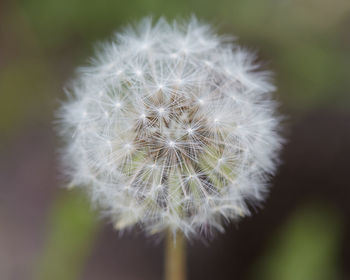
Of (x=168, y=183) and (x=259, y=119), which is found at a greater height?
(x=259, y=119)

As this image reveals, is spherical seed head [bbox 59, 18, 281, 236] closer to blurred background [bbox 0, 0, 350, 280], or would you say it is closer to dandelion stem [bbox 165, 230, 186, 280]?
dandelion stem [bbox 165, 230, 186, 280]

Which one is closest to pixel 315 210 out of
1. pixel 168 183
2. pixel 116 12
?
pixel 168 183

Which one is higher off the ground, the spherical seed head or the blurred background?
the blurred background

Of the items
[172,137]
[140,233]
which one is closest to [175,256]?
[172,137]

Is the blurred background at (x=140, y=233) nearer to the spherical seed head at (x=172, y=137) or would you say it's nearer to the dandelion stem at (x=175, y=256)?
the dandelion stem at (x=175, y=256)

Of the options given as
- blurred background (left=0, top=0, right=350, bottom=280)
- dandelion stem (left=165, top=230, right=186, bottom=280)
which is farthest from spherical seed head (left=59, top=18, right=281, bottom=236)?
blurred background (left=0, top=0, right=350, bottom=280)

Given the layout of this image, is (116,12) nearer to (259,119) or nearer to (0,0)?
(0,0)
